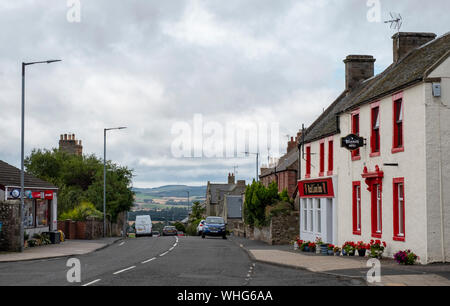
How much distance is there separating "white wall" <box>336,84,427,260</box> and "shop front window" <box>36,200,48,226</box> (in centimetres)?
1947

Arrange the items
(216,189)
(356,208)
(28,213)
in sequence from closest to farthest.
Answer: (356,208) → (28,213) → (216,189)

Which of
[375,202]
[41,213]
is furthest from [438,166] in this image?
[41,213]

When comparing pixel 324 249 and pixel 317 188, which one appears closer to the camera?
pixel 324 249

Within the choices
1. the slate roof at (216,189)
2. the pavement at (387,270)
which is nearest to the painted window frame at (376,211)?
the pavement at (387,270)

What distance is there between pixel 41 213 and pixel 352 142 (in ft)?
73.6

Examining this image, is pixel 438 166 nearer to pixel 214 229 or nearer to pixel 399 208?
pixel 399 208

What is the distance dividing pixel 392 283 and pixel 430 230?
20.4 ft

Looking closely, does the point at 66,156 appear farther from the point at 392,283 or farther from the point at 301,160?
the point at 392,283

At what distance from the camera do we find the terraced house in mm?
21703

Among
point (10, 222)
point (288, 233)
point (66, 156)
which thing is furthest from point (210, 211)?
point (10, 222)

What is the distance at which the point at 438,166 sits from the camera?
2175cm

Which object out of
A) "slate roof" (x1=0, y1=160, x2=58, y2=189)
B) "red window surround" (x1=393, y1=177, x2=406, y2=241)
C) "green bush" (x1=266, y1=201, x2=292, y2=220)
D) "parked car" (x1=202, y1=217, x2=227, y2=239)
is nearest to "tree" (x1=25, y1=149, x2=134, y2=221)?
"parked car" (x1=202, y1=217, x2=227, y2=239)

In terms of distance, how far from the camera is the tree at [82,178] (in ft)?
194

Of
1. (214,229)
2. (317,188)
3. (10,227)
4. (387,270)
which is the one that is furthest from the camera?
(214,229)
